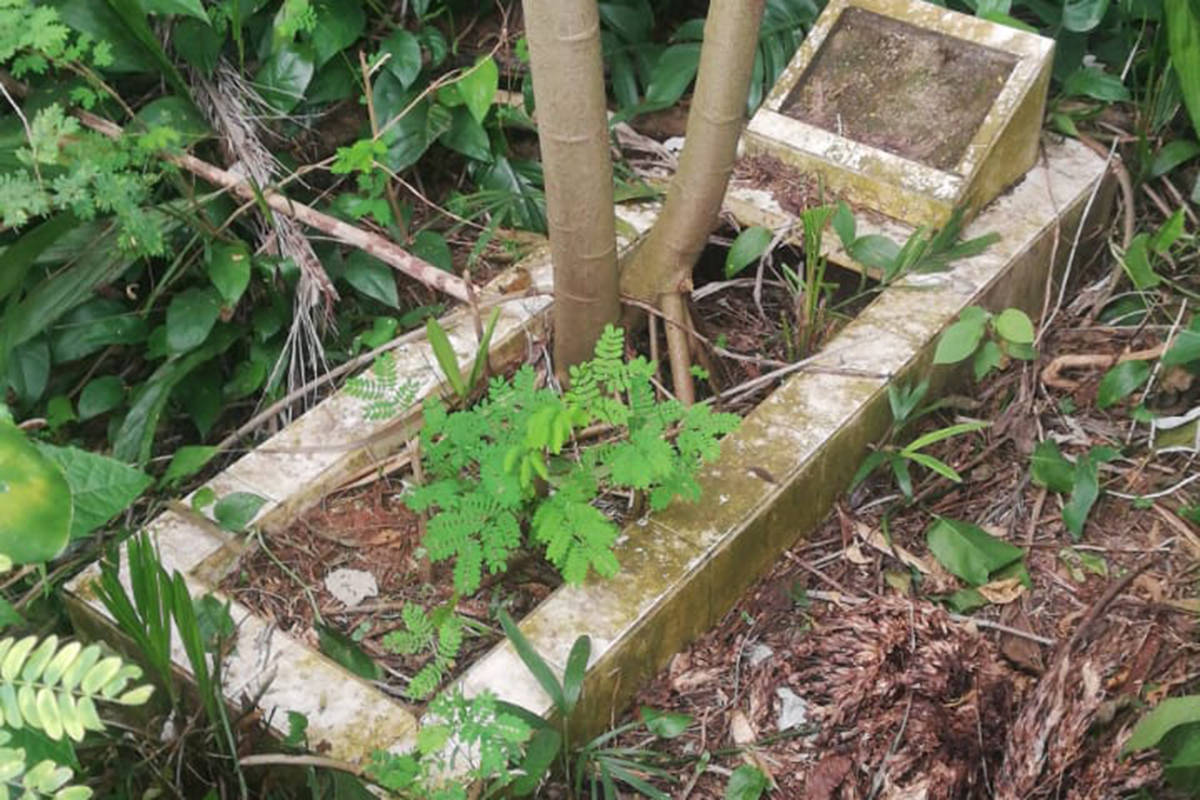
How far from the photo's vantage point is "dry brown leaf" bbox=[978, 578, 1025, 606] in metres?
3.08

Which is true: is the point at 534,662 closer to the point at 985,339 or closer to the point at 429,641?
the point at 429,641

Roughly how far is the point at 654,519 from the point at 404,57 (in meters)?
1.69

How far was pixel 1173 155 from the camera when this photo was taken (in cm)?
393

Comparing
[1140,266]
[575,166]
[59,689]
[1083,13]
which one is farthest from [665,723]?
[1083,13]

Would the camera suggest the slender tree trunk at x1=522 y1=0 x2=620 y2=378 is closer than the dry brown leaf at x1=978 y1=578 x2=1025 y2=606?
Yes

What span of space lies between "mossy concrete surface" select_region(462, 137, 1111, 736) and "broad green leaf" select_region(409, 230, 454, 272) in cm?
81

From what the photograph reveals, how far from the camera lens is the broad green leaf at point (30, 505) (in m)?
2.01

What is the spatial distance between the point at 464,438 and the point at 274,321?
46.3 inches

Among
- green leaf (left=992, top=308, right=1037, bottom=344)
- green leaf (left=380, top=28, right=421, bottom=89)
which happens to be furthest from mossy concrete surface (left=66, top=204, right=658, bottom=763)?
green leaf (left=992, top=308, right=1037, bottom=344)

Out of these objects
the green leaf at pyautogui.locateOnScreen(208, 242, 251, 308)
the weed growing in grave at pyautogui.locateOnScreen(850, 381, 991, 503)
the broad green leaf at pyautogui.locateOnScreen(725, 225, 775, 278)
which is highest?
the green leaf at pyautogui.locateOnScreen(208, 242, 251, 308)

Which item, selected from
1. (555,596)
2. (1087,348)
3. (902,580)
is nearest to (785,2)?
(1087,348)

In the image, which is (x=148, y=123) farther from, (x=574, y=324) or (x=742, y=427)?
(x=742, y=427)

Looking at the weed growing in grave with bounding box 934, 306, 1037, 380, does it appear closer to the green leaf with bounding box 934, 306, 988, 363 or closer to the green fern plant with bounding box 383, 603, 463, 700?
the green leaf with bounding box 934, 306, 988, 363

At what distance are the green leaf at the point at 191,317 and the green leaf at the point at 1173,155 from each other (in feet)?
8.47
